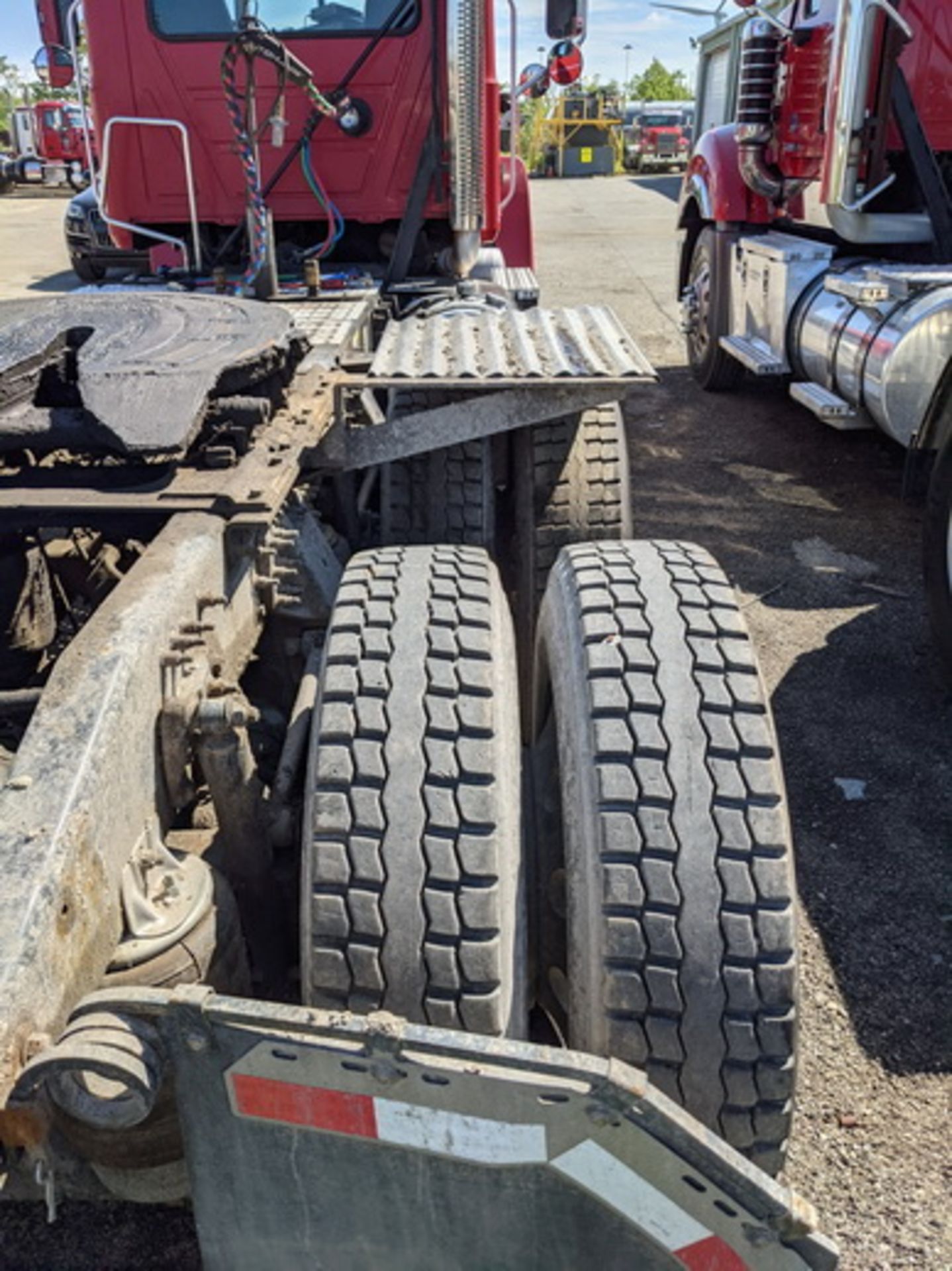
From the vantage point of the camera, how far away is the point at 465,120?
4.88 meters

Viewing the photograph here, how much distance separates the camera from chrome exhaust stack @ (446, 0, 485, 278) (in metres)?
4.65

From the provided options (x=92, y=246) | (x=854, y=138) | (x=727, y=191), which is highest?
(x=854, y=138)

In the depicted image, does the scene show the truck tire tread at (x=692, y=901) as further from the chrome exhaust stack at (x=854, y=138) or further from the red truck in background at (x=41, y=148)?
the red truck in background at (x=41, y=148)

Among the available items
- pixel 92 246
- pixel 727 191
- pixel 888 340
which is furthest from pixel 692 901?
pixel 92 246

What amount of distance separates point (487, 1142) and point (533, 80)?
17.6ft

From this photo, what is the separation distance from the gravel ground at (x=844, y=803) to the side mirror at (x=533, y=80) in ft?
6.88

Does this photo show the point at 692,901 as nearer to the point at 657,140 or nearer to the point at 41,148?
the point at 41,148

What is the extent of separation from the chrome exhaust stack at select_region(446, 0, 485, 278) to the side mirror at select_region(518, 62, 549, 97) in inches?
31.4

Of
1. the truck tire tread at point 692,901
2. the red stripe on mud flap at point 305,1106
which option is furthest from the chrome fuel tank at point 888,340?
the red stripe on mud flap at point 305,1106

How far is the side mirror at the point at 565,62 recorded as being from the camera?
523 cm

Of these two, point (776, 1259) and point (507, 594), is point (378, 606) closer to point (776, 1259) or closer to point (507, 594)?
point (776, 1259)

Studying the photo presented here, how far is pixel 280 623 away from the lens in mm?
3104

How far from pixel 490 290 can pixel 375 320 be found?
1.88ft

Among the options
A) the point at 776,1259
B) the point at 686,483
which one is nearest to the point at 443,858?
the point at 776,1259
